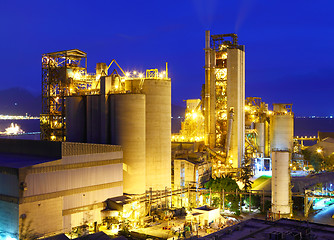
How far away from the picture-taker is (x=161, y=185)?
49094 mm

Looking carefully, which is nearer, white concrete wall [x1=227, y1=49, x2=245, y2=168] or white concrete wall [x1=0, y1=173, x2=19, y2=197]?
white concrete wall [x1=0, y1=173, x2=19, y2=197]

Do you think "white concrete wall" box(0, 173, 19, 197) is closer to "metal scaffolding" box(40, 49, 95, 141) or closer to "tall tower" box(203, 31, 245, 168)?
"metal scaffolding" box(40, 49, 95, 141)

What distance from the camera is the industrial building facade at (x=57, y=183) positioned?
34.0 metres

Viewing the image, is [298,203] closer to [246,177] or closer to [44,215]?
[246,177]

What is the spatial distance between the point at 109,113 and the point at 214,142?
2619 cm

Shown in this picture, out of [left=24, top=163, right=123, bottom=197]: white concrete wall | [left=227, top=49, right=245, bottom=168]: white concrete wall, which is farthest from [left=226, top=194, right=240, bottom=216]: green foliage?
[left=227, top=49, right=245, bottom=168]: white concrete wall

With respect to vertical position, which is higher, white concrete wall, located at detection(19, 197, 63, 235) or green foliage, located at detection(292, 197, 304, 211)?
white concrete wall, located at detection(19, 197, 63, 235)

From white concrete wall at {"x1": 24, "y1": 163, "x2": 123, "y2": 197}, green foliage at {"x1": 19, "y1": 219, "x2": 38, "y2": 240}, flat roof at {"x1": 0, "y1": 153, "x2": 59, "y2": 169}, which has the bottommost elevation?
green foliage at {"x1": 19, "y1": 219, "x2": 38, "y2": 240}

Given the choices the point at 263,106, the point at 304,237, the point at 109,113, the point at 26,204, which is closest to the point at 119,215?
the point at 26,204

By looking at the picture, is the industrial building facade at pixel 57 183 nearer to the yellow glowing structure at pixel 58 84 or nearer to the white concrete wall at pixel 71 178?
the white concrete wall at pixel 71 178

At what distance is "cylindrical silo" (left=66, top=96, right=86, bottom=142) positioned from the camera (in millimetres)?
53500

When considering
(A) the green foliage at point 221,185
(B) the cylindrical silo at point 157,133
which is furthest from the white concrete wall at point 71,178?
(A) the green foliage at point 221,185

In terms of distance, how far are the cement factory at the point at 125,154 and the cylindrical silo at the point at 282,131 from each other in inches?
215

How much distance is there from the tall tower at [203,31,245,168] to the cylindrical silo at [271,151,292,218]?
71.0 feet
